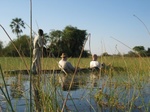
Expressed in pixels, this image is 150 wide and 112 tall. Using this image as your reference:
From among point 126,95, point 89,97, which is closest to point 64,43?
point 89,97

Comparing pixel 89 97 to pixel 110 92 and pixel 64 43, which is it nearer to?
pixel 64 43

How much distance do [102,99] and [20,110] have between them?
1235mm

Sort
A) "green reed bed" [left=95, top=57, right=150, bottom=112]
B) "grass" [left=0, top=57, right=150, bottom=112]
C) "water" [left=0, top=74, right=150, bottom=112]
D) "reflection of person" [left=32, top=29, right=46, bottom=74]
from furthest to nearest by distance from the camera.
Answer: "green reed bed" [left=95, top=57, right=150, bottom=112], "water" [left=0, top=74, right=150, bottom=112], "grass" [left=0, top=57, right=150, bottom=112], "reflection of person" [left=32, top=29, right=46, bottom=74]

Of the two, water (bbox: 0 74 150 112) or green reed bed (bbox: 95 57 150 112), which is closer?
water (bbox: 0 74 150 112)

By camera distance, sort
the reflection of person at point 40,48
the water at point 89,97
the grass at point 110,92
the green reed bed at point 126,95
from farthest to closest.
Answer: the green reed bed at point 126,95, the water at point 89,97, the grass at point 110,92, the reflection of person at point 40,48

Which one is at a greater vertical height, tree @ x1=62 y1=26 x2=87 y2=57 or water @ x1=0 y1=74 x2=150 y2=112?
tree @ x1=62 y1=26 x2=87 y2=57

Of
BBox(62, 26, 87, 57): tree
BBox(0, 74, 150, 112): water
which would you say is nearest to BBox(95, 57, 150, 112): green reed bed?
BBox(0, 74, 150, 112): water

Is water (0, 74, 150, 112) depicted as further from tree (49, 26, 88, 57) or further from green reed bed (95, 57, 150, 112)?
tree (49, 26, 88, 57)

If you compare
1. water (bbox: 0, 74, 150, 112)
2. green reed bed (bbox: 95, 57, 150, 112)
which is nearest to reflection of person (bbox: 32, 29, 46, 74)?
water (bbox: 0, 74, 150, 112)

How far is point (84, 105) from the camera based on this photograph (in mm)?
4043

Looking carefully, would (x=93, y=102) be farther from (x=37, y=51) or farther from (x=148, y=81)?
(x=37, y=51)

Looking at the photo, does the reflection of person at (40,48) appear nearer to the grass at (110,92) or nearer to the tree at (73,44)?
the grass at (110,92)

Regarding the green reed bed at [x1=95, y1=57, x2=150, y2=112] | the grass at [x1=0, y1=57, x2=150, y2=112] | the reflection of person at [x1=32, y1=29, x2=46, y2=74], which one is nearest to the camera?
the reflection of person at [x1=32, y1=29, x2=46, y2=74]

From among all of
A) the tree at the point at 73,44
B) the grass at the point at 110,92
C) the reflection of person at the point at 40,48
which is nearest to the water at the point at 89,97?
the grass at the point at 110,92
